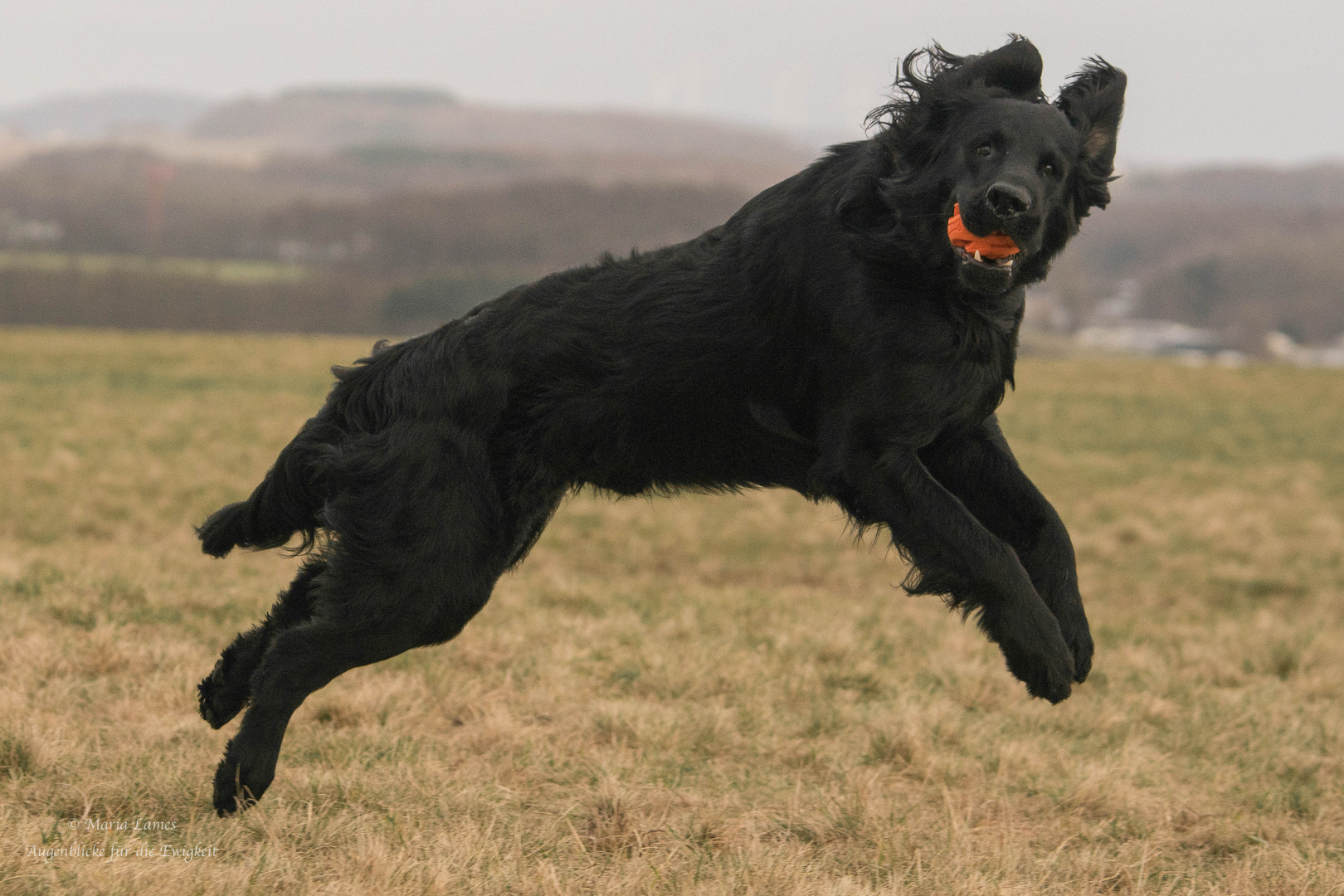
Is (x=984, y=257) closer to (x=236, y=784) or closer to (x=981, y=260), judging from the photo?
(x=981, y=260)

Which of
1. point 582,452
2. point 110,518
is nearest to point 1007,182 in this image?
point 582,452

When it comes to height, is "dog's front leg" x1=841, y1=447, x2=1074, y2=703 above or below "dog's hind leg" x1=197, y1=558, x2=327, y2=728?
above

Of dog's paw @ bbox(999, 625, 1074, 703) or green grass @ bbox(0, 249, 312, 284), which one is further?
green grass @ bbox(0, 249, 312, 284)

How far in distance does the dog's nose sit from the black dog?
A: 132 millimetres

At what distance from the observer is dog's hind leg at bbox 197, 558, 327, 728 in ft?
11.4

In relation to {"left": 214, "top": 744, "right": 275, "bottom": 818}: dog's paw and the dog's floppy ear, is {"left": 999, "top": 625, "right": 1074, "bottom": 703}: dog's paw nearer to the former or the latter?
the dog's floppy ear

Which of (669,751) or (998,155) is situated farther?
(669,751)

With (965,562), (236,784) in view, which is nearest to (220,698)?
(236,784)

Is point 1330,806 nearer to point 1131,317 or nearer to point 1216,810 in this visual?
point 1216,810

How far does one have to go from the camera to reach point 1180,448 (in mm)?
17562

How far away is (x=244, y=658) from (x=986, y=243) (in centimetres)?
233

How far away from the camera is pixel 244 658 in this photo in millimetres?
3490

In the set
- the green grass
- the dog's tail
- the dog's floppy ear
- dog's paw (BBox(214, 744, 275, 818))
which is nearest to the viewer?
the dog's floppy ear

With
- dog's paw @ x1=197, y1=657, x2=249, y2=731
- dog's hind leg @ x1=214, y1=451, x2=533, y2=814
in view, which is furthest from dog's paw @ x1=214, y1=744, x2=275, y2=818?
dog's paw @ x1=197, y1=657, x2=249, y2=731
